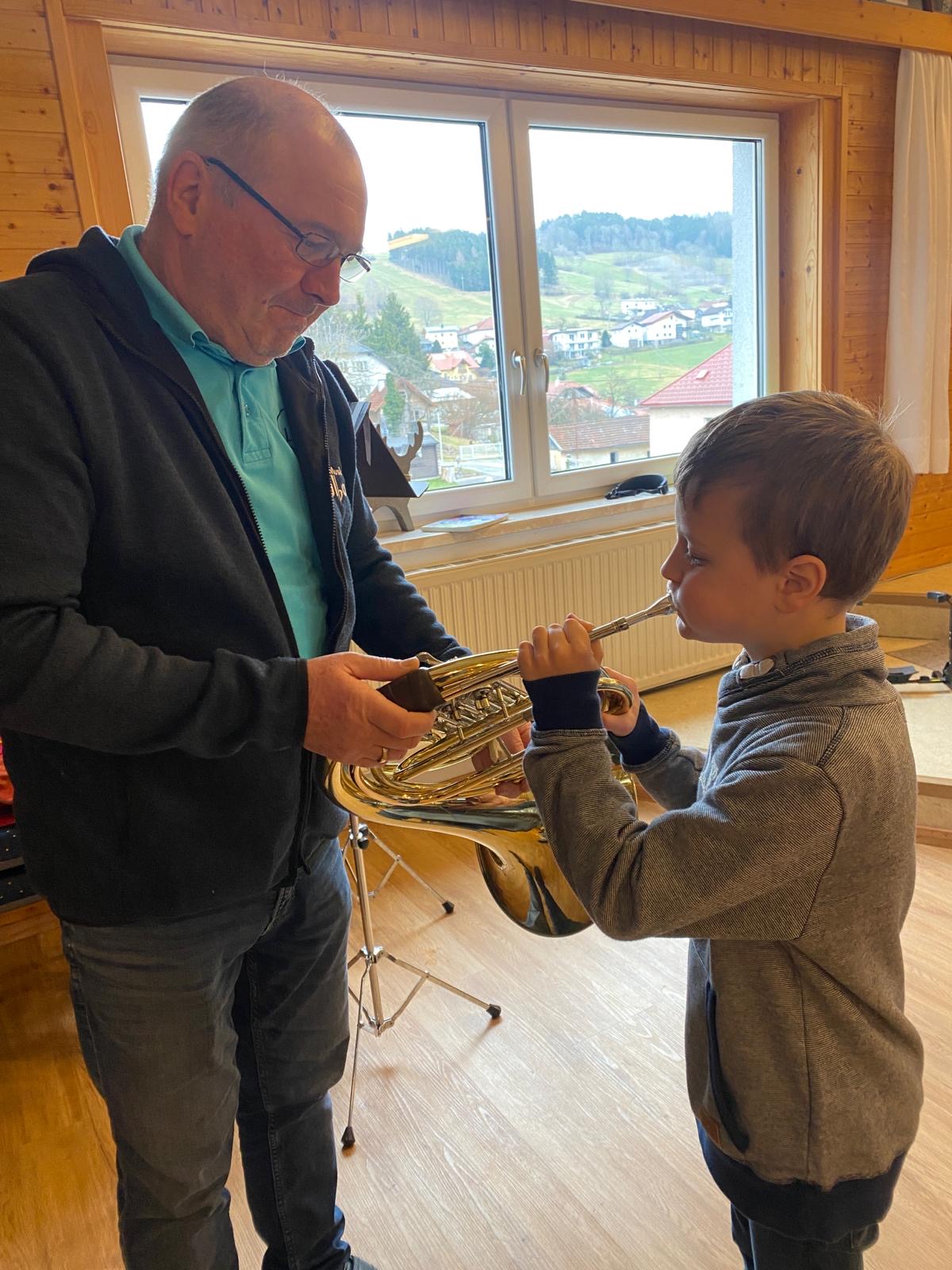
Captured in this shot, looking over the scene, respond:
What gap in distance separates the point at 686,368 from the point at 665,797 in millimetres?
3105

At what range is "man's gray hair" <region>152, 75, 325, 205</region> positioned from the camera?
3.17 feet

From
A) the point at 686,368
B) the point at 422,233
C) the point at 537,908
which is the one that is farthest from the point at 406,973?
the point at 686,368

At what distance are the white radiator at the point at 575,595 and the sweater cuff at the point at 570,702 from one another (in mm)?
2049

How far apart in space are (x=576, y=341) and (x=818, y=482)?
2.82m

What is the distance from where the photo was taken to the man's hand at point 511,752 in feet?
3.79

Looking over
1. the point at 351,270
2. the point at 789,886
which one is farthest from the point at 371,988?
the point at 351,270

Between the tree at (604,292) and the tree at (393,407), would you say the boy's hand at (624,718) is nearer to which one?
the tree at (393,407)

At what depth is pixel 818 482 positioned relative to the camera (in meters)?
0.84

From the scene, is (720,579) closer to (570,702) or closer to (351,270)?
(570,702)

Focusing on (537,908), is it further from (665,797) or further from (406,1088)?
(406,1088)

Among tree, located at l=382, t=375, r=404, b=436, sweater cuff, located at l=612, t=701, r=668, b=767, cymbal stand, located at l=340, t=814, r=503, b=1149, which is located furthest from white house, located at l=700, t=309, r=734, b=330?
sweater cuff, located at l=612, t=701, r=668, b=767

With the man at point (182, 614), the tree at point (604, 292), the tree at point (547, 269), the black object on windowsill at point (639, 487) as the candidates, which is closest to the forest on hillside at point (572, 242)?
the tree at point (547, 269)

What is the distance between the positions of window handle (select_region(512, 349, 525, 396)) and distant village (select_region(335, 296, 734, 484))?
8 cm

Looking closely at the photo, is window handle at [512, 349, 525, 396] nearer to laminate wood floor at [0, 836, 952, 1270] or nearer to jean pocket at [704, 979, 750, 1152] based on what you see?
laminate wood floor at [0, 836, 952, 1270]
